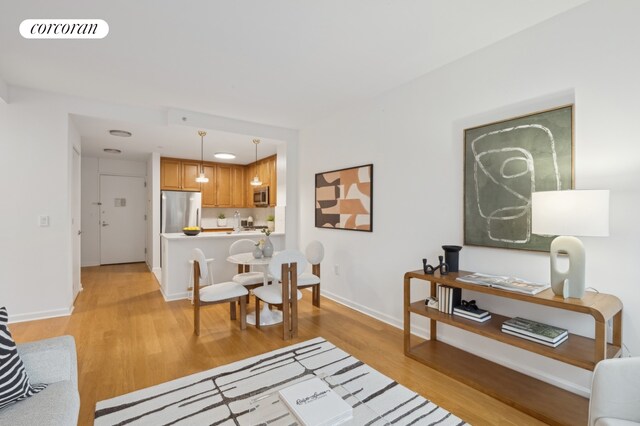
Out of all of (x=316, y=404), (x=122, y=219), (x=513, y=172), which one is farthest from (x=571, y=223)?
(x=122, y=219)

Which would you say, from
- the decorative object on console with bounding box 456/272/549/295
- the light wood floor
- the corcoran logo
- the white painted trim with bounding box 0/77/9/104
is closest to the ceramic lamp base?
the decorative object on console with bounding box 456/272/549/295

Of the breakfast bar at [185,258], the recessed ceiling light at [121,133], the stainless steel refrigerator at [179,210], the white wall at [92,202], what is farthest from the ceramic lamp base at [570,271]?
the white wall at [92,202]

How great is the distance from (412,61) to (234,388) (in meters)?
3.04

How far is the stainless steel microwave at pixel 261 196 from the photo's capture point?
239 inches

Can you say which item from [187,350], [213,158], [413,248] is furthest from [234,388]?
[213,158]

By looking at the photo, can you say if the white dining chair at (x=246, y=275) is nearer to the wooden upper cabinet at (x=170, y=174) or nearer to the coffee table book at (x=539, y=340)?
the coffee table book at (x=539, y=340)

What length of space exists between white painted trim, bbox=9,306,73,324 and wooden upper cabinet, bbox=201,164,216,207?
139 inches

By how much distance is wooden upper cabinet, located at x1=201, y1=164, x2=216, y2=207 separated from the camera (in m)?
6.81

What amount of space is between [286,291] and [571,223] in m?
2.33

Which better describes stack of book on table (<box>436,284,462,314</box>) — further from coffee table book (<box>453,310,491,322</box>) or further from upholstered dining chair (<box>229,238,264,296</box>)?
upholstered dining chair (<box>229,238,264,296</box>)

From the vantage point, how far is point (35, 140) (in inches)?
134

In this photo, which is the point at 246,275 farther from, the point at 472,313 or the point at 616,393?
the point at 616,393

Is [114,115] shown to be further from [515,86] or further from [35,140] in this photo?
[515,86]

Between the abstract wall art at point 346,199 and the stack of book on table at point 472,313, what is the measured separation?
56.8 inches
